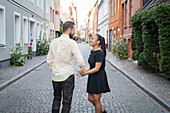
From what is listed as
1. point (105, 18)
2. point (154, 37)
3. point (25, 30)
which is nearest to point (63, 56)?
point (154, 37)

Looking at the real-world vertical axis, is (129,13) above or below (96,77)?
above

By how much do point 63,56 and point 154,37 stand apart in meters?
7.52

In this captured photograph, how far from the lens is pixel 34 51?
2217 cm

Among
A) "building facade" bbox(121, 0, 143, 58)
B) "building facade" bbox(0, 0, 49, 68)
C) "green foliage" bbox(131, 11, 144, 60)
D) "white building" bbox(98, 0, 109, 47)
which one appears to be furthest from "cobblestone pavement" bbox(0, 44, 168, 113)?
"white building" bbox(98, 0, 109, 47)

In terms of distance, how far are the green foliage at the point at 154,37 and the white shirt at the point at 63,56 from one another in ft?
16.8

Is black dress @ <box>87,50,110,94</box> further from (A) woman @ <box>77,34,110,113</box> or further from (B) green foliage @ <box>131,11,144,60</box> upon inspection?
(B) green foliage @ <box>131,11,144,60</box>

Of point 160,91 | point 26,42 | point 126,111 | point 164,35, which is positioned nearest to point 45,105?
point 126,111

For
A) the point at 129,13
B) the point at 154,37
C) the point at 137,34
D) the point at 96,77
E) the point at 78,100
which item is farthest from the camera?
the point at 129,13

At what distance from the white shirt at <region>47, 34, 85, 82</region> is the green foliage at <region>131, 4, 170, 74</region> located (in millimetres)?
5124

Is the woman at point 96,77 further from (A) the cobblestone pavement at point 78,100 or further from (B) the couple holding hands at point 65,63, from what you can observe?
(A) the cobblestone pavement at point 78,100

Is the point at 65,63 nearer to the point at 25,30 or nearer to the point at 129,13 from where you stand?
the point at 129,13

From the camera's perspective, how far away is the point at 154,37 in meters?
10.5

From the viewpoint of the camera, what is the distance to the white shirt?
387 centimetres

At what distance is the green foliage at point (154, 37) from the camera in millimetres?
8188
